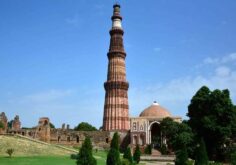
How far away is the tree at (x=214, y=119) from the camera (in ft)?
118

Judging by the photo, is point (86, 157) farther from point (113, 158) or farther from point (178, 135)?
point (178, 135)

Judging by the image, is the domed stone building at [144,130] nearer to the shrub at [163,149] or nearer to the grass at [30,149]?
the shrub at [163,149]

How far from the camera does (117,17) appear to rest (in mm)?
56438

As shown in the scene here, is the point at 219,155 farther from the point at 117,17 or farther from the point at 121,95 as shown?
the point at 117,17

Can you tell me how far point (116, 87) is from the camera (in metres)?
53.9

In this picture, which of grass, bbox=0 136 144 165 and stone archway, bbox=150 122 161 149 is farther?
stone archway, bbox=150 122 161 149

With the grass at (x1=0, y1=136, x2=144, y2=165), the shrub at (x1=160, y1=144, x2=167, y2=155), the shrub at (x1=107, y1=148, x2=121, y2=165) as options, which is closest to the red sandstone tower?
the shrub at (x1=160, y1=144, x2=167, y2=155)

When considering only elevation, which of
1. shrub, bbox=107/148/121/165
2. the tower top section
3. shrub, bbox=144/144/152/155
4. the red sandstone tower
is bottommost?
shrub, bbox=107/148/121/165

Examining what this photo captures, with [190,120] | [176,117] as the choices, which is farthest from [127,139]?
[190,120]

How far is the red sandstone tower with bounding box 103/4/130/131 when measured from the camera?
2103 inches

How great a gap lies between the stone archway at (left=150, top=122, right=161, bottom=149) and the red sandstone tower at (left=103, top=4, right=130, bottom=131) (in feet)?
12.2

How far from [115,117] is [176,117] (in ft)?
28.8

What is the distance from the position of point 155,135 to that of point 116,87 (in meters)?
8.93

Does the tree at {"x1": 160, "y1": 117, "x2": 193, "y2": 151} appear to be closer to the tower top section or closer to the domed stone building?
the domed stone building
